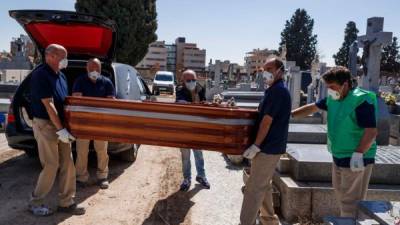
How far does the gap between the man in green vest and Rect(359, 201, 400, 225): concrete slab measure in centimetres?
22

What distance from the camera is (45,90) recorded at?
4.23 metres

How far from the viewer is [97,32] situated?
634 cm

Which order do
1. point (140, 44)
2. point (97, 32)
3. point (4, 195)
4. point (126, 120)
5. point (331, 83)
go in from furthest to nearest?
point (140, 44)
point (97, 32)
point (4, 195)
point (126, 120)
point (331, 83)

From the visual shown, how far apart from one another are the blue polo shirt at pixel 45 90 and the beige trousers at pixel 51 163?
0.12 meters

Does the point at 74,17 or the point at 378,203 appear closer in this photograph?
the point at 378,203

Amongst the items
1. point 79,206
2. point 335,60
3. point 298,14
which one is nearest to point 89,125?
A: point 79,206

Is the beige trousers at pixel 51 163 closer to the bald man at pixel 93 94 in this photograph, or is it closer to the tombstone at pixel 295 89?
the bald man at pixel 93 94

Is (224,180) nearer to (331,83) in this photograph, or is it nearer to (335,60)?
(331,83)

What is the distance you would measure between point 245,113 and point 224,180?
2947 mm

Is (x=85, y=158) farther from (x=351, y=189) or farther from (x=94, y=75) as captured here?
Answer: (x=351, y=189)

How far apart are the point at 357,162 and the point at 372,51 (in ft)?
17.0

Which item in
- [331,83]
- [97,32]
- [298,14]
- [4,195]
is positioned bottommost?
[4,195]

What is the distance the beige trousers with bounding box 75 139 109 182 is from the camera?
5.71 meters

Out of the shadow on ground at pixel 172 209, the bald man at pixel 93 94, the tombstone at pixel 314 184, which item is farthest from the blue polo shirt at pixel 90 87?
the tombstone at pixel 314 184
